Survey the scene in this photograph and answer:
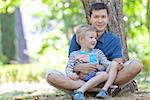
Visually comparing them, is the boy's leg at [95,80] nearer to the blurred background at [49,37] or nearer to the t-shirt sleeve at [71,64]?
the t-shirt sleeve at [71,64]

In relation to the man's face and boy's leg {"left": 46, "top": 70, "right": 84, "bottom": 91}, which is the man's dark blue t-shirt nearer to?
the man's face

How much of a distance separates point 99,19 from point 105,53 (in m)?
0.43

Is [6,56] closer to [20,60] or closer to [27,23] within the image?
[20,60]

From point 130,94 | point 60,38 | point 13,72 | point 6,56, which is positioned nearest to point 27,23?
point 6,56

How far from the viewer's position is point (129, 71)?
534 cm

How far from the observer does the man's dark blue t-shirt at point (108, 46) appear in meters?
5.46

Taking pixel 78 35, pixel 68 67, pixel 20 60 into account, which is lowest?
pixel 20 60

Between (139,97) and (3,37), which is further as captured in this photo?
(3,37)

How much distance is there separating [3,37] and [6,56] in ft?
2.97

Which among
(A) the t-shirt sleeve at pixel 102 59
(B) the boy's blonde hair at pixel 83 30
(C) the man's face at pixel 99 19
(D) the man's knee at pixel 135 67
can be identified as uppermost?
(C) the man's face at pixel 99 19

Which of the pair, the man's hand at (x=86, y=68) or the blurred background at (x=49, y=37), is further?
the blurred background at (x=49, y=37)

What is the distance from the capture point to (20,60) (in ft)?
66.4

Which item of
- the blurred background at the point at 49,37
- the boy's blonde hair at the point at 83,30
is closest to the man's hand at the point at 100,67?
the boy's blonde hair at the point at 83,30

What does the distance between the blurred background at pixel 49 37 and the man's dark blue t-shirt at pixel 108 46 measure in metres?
1.44
